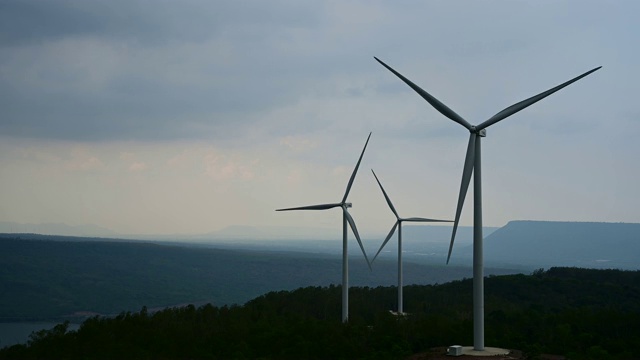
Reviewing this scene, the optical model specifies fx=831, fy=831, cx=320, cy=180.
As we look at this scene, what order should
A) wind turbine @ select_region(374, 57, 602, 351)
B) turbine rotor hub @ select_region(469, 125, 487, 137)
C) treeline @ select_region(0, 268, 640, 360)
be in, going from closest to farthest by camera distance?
wind turbine @ select_region(374, 57, 602, 351) < turbine rotor hub @ select_region(469, 125, 487, 137) < treeline @ select_region(0, 268, 640, 360)

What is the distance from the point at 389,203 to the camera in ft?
301

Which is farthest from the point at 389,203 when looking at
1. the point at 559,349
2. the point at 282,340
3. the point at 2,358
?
the point at 2,358

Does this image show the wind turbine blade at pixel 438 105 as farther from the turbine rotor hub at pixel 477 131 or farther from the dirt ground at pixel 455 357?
the dirt ground at pixel 455 357

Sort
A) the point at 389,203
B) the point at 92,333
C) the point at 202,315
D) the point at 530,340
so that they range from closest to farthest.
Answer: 1. the point at 530,340
2. the point at 389,203
3. the point at 92,333
4. the point at 202,315

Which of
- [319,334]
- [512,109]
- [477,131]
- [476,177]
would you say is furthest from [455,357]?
[319,334]

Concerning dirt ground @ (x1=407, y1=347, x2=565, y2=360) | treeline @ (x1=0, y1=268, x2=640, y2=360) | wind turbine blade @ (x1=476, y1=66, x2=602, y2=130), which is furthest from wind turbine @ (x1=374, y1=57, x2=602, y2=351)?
treeline @ (x1=0, y1=268, x2=640, y2=360)

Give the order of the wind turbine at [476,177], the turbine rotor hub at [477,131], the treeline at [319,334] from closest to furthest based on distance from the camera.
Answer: the wind turbine at [476,177] < the turbine rotor hub at [477,131] < the treeline at [319,334]

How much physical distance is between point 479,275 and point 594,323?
131 ft

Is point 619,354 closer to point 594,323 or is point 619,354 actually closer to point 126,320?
point 594,323

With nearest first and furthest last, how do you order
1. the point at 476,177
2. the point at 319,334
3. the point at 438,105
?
the point at 476,177 → the point at 438,105 → the point at 319,334

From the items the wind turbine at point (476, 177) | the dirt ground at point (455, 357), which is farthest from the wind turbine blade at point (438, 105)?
the dirt ground at point (455, 357)

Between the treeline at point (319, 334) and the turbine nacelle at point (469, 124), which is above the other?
the turbine nacelle at point (469, 124)

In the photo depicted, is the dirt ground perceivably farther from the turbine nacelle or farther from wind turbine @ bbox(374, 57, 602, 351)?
the turbine nacelle

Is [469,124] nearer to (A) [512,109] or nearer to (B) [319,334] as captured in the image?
(A) [512,109]
